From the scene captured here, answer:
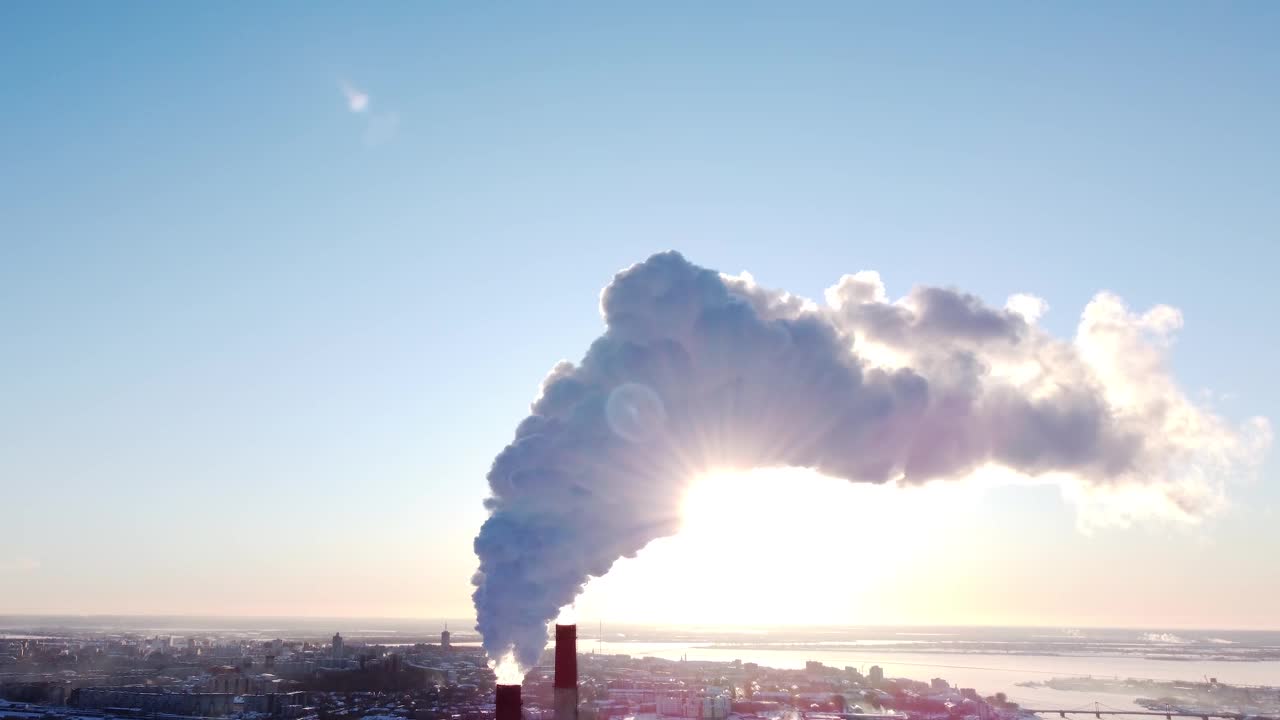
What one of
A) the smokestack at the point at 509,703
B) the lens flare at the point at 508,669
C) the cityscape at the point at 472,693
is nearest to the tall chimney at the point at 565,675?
the cityscape at the point at 472,693

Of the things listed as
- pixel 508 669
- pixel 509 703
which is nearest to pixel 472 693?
pixel 508 669

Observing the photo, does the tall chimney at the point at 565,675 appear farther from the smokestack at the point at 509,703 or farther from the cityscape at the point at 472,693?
the smokestack at the point at 509,703

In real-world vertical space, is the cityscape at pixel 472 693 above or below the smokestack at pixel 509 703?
below

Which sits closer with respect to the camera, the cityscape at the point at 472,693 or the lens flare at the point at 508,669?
the lens flare at the point at 508,669

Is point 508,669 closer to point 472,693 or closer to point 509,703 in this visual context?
point 509,703

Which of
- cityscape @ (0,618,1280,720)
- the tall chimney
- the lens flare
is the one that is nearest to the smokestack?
the lens flare

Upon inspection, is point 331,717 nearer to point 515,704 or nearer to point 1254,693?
point 515,704
